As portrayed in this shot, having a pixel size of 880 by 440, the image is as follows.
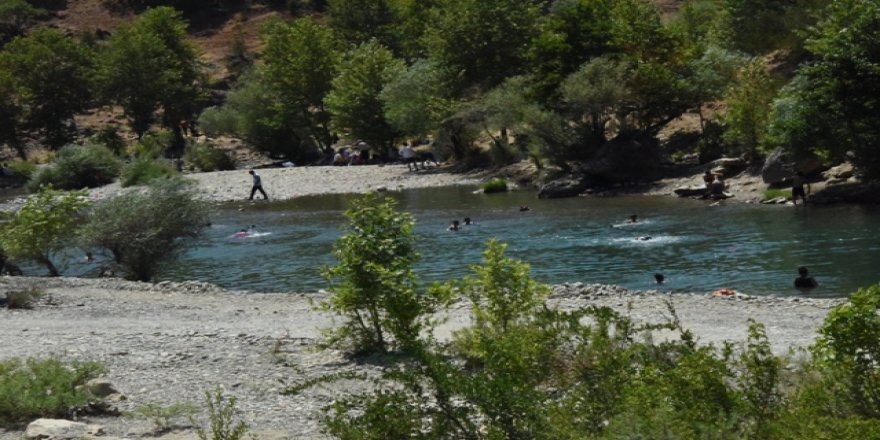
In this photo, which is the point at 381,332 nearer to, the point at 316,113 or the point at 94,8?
the point at 316,113

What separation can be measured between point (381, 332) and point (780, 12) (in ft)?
159

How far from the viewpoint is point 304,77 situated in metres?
79.1

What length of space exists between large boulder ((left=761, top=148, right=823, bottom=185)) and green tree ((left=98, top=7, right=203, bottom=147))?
58.2m

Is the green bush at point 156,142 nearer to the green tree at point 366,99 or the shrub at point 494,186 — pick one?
the green tree at point 366,99

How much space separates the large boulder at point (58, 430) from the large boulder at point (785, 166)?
109 ft

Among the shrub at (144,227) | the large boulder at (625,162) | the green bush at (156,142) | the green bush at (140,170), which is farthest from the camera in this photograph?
the green bush at (156,142)

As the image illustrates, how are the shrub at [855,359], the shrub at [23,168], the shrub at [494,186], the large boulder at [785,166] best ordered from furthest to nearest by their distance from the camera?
the shrub at [23,168] → the shrub at [494,186] → the large boulder at [785,166] → the shrub at [855,359]

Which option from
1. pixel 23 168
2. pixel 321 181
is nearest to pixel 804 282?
pixel 321 181

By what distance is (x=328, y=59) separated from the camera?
81500mm

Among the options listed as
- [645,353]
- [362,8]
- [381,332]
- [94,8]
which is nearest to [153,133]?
[362,8]

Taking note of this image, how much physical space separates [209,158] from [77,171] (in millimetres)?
11103

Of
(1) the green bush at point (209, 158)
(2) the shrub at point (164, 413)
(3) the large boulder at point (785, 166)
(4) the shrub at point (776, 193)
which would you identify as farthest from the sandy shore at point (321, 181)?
(2) the shrub at point (164, 413)

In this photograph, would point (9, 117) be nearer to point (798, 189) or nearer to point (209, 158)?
point (209, 158)

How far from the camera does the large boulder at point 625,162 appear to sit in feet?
158
